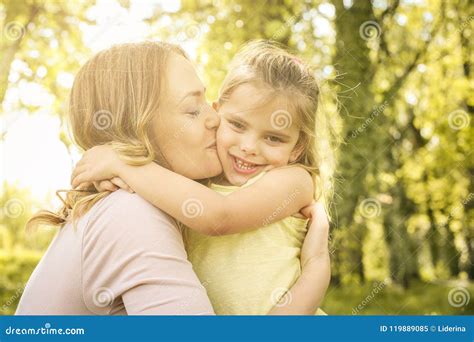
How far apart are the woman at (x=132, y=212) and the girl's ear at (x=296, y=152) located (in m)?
0.26

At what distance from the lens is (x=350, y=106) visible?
4.83 meters

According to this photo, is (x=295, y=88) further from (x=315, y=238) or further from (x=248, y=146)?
(x=315, y=238)

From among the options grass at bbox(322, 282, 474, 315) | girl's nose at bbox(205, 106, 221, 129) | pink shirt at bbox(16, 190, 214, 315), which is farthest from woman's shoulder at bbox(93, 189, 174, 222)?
grass at bbox(322, 282, 474, 315)

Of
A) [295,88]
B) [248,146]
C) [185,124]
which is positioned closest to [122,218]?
[185,124]

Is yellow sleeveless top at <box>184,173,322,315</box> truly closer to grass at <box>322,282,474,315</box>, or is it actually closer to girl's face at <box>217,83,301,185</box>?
girl's face at <box>217,83,301,185</box>

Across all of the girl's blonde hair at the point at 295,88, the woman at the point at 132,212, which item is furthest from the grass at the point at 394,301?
the woman at the point at 132,212

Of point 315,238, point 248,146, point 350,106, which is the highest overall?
point 248,146

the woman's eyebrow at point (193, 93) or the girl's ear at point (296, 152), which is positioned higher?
the woman's eyebrow at point (193, 93)

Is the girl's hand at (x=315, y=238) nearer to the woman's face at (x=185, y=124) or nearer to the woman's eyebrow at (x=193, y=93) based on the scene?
the woman's face at (x=185, y=124)

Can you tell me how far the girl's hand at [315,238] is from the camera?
6.24 feet

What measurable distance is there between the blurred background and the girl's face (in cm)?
30

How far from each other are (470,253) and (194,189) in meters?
6.49

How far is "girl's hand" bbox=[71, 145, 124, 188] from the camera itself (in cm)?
170

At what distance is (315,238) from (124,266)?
686 millimetres
